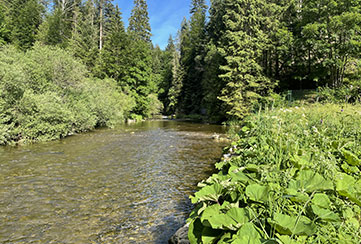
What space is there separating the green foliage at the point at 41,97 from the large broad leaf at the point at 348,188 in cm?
1387

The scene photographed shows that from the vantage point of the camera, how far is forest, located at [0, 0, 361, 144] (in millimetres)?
14023

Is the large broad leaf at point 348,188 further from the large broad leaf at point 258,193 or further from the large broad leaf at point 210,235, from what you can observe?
the large broad leaf at point 210,235

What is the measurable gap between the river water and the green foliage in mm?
1941

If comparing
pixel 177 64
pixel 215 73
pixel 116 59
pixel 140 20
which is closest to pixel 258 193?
pixel 215 73

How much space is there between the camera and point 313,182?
7.21 feet

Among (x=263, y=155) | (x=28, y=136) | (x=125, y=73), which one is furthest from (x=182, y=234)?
(x=125, y=73)

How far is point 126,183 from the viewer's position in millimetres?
7281

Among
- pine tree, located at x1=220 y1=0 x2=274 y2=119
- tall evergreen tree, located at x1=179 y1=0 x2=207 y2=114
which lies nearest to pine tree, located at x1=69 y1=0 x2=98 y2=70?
tall evergreen tree, located at x1=179 y1=0 x2=207 y2=114

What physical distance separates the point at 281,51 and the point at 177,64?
28.0 metres

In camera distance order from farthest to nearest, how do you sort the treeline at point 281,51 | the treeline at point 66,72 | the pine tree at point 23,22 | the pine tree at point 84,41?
the pine tree at point 84,41 → the pine tree at point 23,22 → the treeline at point 281,51 → the treeline at point 66,72

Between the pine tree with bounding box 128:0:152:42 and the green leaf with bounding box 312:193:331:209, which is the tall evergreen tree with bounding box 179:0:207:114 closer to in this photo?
the pine tree with bounding box 128:0:152:42

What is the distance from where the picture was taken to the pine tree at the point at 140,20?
158 ft

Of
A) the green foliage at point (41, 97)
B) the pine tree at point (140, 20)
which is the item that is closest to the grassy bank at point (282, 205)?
the green foliage at point (41, 97)

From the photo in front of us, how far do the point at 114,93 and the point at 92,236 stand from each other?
2555 centimetres
